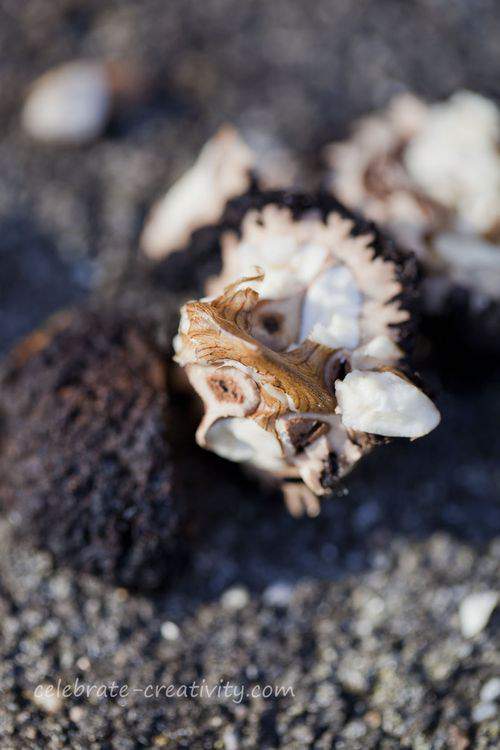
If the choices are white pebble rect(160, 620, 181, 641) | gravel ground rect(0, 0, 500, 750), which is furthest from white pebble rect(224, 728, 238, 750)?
white pebble rect(160, 620, 181, 641)

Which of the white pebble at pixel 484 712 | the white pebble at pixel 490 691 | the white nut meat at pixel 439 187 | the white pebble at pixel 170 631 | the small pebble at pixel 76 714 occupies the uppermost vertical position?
the white nut meat at pixel 439 187

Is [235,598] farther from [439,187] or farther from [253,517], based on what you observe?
[439,187]

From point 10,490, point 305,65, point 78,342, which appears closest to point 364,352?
point 78,342

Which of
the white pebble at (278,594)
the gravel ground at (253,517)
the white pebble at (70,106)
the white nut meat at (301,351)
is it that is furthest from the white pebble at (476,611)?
the white pebble at (70,106)

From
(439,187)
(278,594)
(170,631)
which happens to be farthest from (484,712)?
(439,187)

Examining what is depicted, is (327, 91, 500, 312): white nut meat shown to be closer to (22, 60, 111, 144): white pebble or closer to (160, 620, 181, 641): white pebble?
(22, 60, 111, 144): white pebble

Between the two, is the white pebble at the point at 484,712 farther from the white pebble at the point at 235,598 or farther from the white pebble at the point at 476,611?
the white pebble at the point at 235,598

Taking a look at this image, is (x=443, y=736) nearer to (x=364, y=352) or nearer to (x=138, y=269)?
(x=364, y=352)

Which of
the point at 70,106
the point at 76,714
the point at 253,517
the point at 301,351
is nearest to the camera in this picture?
the point at 301,351

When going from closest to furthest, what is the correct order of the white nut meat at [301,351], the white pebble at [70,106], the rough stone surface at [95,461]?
the white nut meat at [301,351]
the rough stone surface at [95,461]
the white pebble at [70,106]
